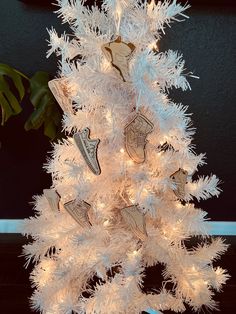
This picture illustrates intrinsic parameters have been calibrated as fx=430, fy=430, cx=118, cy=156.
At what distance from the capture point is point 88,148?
1.15 metres

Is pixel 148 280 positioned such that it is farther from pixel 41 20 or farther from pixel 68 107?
pixel 41 20

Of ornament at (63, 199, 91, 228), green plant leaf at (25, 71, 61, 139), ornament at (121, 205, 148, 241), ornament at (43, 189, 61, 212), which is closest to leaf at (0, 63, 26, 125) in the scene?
green plant leaf at (25, 71, 61, 139)

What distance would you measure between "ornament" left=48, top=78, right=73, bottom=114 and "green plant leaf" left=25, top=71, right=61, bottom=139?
0.41 metres

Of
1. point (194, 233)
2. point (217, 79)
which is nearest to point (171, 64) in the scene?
point (194, 233)

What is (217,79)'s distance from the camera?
2.10 meters

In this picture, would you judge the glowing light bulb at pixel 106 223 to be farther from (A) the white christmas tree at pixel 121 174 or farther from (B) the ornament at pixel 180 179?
(B) the ornament at pixel 180 179

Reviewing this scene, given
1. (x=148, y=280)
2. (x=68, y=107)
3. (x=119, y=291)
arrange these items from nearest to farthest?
(x=119, y=291)
(x=68, y=107)
(x=148, y=280)

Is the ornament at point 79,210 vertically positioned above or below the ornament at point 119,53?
below

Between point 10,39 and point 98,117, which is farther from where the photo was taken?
point 10,39

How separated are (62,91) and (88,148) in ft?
0.77

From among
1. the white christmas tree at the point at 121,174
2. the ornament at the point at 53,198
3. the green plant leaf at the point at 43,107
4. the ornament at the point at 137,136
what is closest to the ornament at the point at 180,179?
the white christmas tree at the point at 121,174

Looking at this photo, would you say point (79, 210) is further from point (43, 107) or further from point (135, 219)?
point (43, 107)

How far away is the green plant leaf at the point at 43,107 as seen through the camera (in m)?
1.70

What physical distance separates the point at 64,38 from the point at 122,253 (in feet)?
2.12
